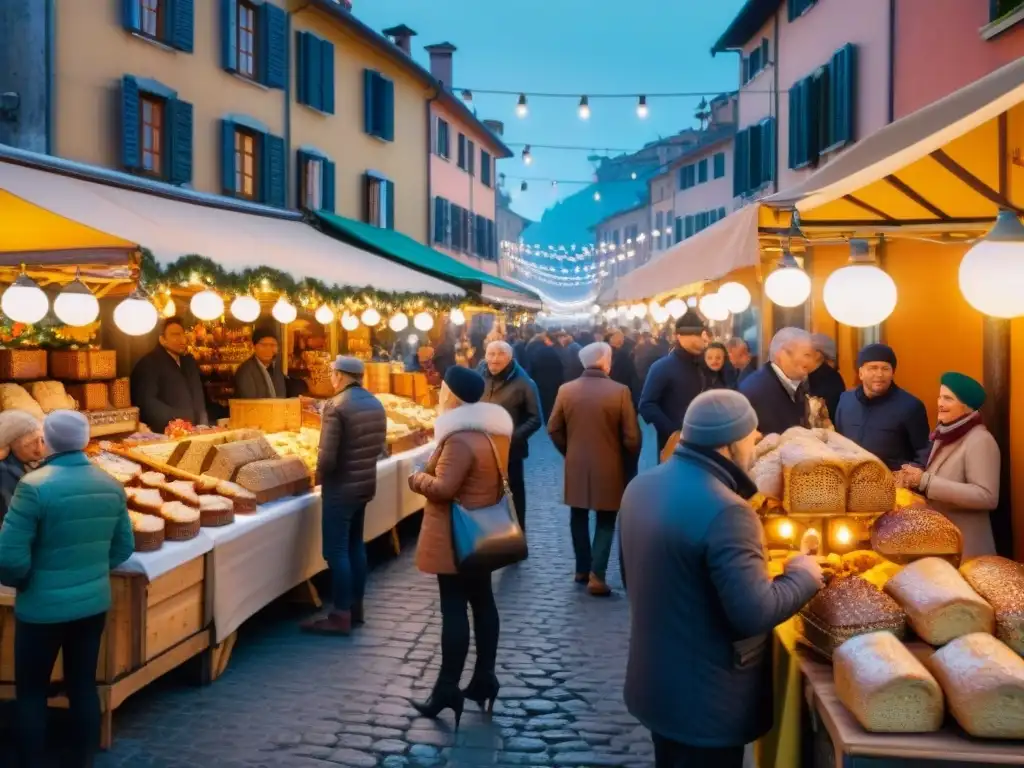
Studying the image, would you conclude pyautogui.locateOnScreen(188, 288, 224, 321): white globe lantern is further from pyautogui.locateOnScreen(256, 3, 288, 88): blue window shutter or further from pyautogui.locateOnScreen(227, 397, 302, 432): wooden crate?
pyautogui.locateOnScreen(256, 3, 288, 88): blue window shutter

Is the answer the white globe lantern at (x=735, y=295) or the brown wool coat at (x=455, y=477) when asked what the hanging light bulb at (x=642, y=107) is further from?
the brown wool coat at (x=455, y=477)

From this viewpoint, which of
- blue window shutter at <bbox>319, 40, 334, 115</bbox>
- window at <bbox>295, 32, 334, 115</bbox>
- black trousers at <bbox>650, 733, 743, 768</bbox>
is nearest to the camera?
black trousers at <bbox>650, 733, 743, 768</bbox>

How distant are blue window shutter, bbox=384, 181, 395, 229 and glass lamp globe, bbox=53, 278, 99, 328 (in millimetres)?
16640

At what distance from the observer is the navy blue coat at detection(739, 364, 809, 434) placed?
6.83m

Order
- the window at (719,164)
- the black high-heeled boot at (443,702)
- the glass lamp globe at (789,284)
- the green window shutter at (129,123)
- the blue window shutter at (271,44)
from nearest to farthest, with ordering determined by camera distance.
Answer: the black high-heeled boot at (443,702) < the glass lamp globe at (789,284) < the green window shutter at (129,123) < the blue window shutter at (271,44) < the window at (719,164)

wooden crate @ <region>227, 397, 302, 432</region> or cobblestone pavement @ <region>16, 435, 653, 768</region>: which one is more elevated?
wooden crate @ <region>227, 397, 302, 432</region>

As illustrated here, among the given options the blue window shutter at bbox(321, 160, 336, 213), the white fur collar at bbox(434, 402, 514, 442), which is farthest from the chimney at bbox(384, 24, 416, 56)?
the white fur collar at bbox(434, 402, 514, 442)

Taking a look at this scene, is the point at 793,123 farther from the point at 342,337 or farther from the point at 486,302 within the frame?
the point at 342,337

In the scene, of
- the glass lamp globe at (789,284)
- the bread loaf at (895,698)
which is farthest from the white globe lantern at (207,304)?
the bread loaf at (895,698)

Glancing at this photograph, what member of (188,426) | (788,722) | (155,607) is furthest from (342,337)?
(788,722)

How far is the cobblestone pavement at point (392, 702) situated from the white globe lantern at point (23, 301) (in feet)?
8.89

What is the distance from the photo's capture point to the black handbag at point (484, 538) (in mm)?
5574

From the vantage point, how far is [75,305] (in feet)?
24.1

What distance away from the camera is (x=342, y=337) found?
61.9 ft
